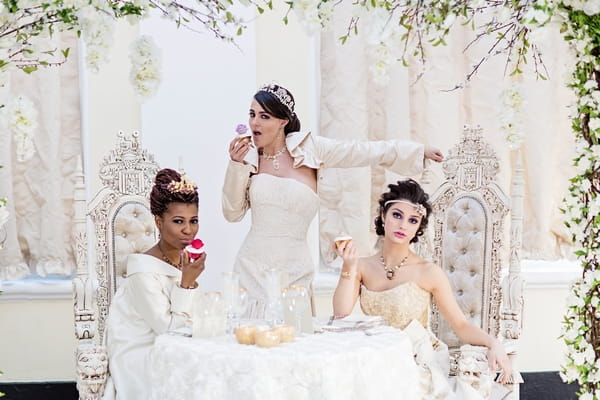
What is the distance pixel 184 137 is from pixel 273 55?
0.80 metres

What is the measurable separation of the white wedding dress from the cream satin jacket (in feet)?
0.29

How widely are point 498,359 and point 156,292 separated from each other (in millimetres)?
1592

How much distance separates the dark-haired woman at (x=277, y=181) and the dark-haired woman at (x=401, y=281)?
0.30m

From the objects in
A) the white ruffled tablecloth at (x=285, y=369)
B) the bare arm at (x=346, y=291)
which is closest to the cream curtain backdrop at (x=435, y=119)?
the bare arm at (x=346, y=291)

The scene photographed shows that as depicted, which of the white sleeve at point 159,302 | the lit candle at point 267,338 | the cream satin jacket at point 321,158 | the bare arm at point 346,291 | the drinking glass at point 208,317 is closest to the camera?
the lit candle at point 267,338

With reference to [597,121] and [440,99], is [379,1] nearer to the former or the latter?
[597,121]

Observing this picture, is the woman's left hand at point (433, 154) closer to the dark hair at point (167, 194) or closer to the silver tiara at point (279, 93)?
the silver tiara at point (279, 93)

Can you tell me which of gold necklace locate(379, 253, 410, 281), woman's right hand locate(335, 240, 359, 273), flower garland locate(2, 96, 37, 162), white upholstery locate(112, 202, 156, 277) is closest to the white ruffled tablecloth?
woman's right hand locate(335, 240, 359, 273)

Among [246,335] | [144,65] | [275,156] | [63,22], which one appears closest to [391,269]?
[275,156]

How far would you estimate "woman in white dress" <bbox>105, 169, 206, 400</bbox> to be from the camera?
12.1 ft

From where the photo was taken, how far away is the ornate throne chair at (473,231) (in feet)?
14.4

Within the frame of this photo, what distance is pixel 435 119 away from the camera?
537 cm

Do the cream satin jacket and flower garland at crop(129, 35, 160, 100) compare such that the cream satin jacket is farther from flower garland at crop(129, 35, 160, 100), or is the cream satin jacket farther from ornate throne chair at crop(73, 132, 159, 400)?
flower garland at crop(129, 35, 160, 100)

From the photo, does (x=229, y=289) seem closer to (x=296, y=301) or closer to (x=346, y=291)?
(x=296, y=301)
